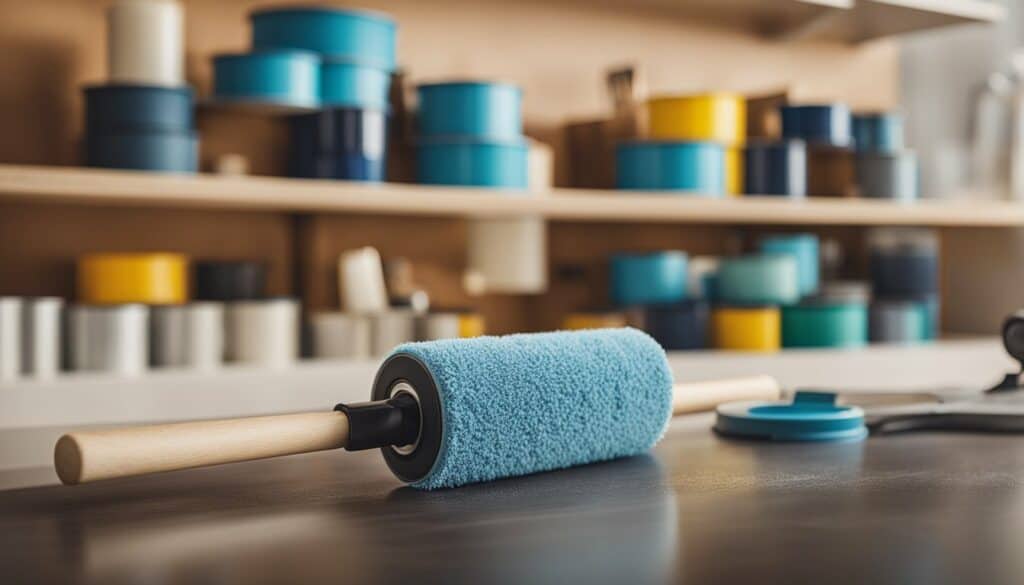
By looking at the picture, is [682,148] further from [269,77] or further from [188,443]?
[188,443]

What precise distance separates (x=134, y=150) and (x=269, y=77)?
0.79 feet

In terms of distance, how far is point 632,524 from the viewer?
551mm

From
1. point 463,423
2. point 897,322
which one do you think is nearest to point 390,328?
point 897,322

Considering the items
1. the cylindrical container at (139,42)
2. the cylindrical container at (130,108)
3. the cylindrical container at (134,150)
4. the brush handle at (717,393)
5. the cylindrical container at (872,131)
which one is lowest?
the brush handle at (717,393)

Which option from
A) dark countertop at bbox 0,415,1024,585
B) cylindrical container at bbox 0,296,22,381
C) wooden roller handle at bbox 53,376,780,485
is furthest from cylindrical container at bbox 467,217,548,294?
wooden roller handle at bbox 53,376,780,485

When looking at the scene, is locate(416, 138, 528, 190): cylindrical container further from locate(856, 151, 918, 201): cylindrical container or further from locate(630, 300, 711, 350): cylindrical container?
locate(856, 151, 918, 201): cylindrical container

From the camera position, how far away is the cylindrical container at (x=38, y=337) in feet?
5.48

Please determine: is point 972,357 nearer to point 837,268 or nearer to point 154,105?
point 837,268

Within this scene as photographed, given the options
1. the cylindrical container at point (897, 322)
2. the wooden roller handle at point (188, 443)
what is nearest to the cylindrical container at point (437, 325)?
the cylindrical container at point (897, 322)

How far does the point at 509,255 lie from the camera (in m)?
2.29

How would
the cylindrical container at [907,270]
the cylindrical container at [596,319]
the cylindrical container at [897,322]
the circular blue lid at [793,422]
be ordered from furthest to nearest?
the cylindrical container at [907,270] → the cylindrical container at [897,322] → the cylindrical container at [596,319] → the circular blue lid at [793,422]

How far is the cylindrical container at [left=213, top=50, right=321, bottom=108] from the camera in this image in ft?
6.07

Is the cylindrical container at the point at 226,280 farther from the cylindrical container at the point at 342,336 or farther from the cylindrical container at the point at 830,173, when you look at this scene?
the cylindrical container at the point at 830,173

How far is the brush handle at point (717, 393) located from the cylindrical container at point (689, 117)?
1.38 m
